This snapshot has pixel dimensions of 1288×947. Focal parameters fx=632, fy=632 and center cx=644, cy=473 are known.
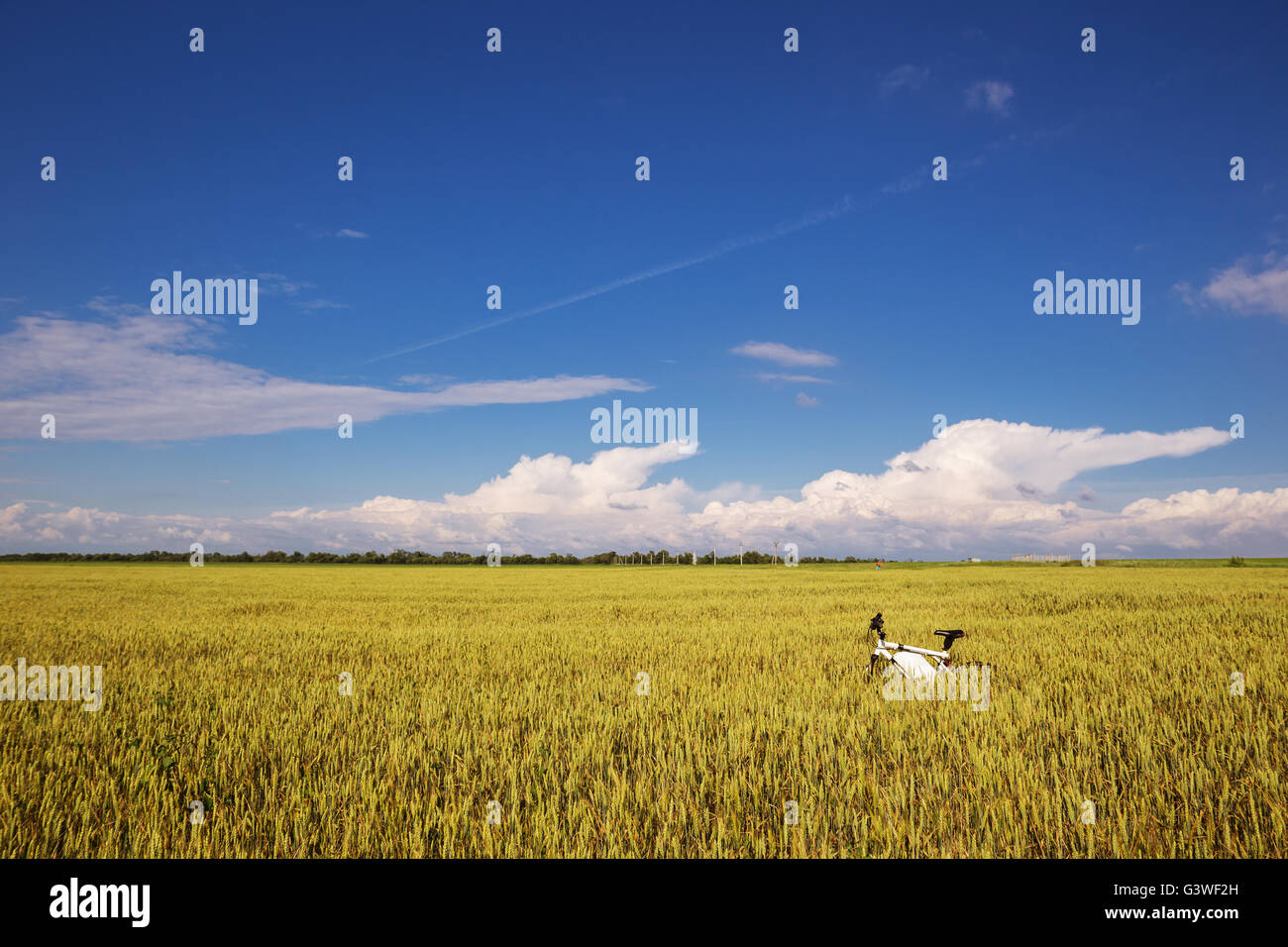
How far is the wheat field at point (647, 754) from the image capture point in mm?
4004

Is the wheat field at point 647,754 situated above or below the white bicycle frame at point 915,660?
below

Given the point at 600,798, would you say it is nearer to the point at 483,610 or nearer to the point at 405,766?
the point at 405,766

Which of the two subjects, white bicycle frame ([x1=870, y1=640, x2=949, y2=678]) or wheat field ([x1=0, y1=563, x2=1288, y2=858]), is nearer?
wheat field ([x1=0, y1=563, x2=1288, y2=858])

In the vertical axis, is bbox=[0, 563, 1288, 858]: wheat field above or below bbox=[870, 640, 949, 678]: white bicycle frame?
below

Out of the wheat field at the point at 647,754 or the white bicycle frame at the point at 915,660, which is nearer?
the wheat field at the point at 647,754

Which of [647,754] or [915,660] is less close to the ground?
[915,660]

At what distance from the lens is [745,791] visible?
4.73 m

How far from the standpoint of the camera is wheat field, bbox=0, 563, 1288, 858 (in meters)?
4.00

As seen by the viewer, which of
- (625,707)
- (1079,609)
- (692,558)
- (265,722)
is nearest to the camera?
(265,722)

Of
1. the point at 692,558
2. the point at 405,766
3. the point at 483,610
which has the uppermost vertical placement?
the point at 405,766

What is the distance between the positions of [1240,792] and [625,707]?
208 inches

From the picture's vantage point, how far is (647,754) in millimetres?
5566
